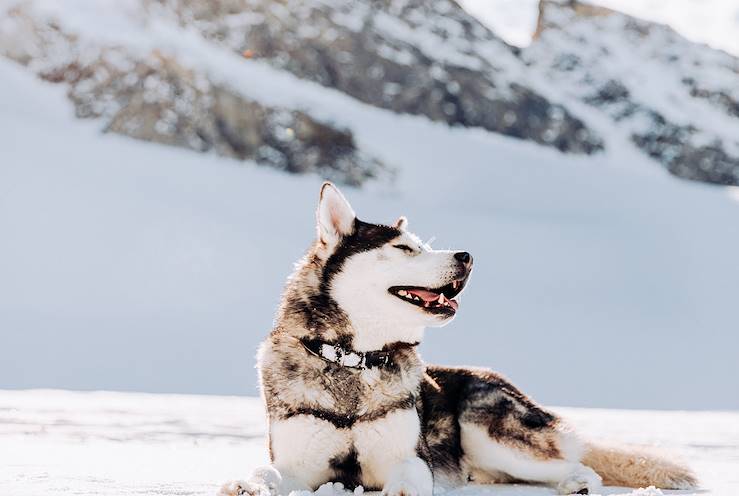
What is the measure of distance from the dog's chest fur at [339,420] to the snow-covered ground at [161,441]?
1.36ft

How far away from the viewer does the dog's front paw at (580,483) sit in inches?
128

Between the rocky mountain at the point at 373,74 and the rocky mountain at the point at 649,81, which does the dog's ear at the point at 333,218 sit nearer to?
the rocky mountain at the point at 373,74

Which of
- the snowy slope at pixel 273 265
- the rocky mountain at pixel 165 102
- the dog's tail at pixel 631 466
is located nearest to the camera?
the dog's tail at pixel 631 466

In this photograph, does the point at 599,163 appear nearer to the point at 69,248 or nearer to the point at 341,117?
the point at 341,117

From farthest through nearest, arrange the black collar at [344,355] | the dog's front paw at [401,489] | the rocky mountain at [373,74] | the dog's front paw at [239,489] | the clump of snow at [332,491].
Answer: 1. the rocky mountain at [373,74]
2. the black collar at [344,355]
3. the clump of snow at [332,491]
4. the dog's front paw at [401,489]
5. the dog's front paw at [239,489]

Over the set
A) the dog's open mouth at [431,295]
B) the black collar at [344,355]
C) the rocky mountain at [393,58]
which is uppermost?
the rocky mountain at [393,58]

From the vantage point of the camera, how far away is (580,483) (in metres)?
3.28

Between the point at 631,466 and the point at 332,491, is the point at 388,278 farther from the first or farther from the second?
the point at 631,466

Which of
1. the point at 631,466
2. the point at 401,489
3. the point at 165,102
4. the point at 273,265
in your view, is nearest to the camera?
the point at 401,489

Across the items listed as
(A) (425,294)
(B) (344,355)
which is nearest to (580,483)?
(A) (425,294)

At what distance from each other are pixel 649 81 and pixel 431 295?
51.4m

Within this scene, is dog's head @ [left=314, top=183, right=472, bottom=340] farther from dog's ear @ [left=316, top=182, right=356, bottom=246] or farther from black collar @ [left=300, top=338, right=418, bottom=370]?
→ black collar @ [left=300, top=338, right=418, bottom=370]

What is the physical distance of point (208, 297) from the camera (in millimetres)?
14406

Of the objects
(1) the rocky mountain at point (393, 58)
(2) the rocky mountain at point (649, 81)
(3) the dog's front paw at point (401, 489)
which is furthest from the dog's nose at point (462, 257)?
(2) the rocky mountain at point (649, 81)
